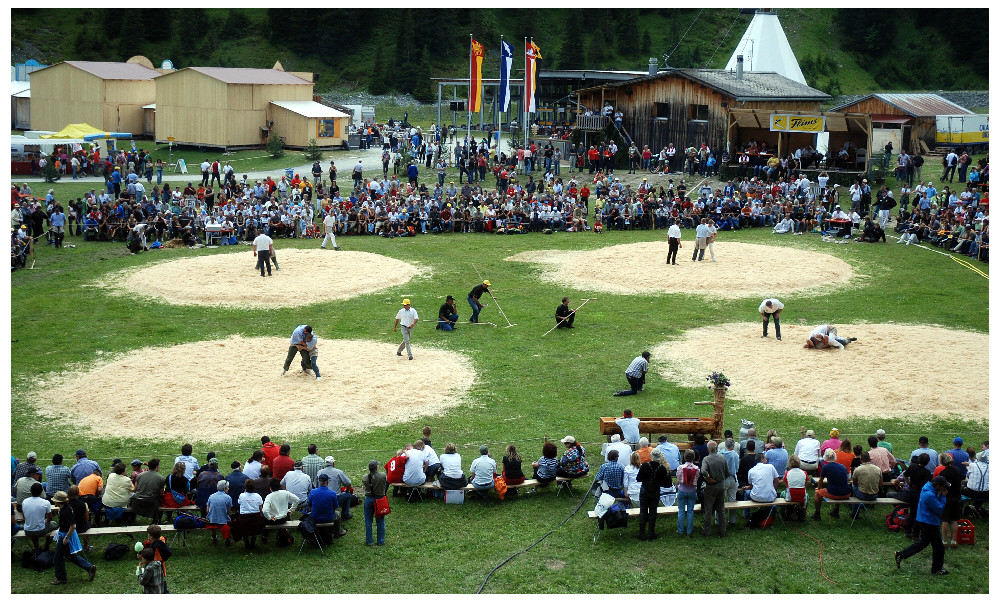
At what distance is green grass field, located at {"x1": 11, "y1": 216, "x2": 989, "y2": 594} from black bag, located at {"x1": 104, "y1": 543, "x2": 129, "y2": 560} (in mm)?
105

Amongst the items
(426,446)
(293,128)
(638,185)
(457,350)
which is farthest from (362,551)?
(293,128)

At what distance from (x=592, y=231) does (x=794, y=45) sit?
172 feet

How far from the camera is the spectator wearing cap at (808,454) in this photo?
15.2 meters

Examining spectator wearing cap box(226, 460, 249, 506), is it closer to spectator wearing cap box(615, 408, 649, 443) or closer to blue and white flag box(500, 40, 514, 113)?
spectator wearing cap box(615, 408, 649, 443)

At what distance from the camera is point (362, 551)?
1330 centimetres

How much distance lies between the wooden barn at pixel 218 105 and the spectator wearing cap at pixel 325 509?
4424cm

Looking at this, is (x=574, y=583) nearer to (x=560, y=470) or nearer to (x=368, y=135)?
(x=560, y=470)

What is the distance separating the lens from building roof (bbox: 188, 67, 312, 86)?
54.4 metres

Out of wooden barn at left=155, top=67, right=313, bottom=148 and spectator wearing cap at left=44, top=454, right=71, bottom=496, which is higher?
wooden barn at left=155, top=67, right=313, bottom=148


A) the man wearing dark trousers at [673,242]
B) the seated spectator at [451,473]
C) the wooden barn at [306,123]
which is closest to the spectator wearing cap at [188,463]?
the seated spectator at [451,473]

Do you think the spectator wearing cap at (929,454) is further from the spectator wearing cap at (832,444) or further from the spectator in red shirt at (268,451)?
the spectator in red shirt at (268,451)

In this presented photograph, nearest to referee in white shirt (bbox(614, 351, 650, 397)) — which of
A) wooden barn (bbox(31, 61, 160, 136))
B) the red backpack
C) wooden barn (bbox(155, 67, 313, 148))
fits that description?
the red backpack

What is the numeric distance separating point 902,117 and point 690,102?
425 inches

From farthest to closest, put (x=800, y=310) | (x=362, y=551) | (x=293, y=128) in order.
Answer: (x=293, y=128) < (x=800, y=310) < (x=362, y=551)
